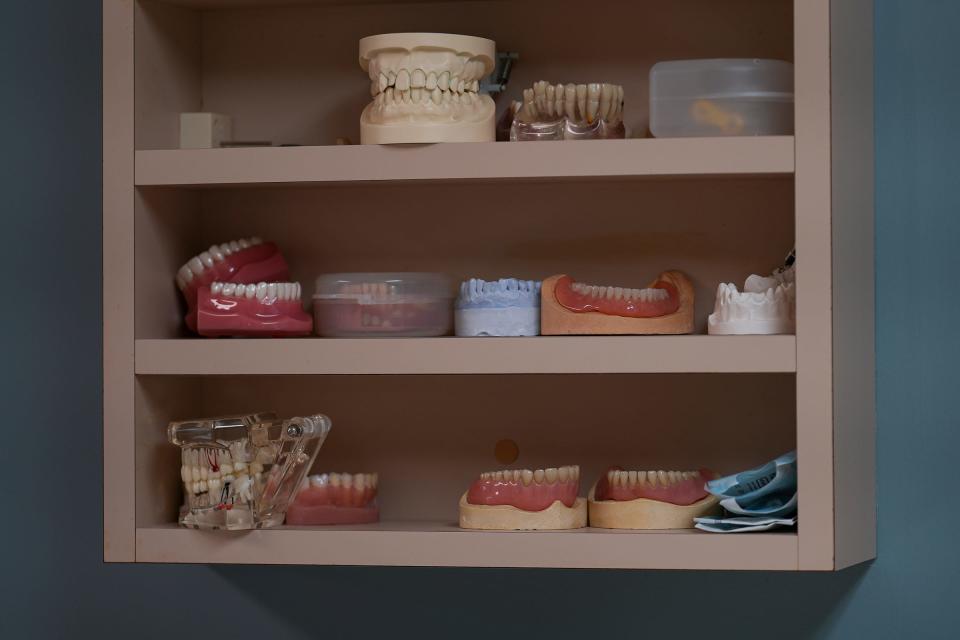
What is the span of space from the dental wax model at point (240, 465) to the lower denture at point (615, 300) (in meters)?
0.40

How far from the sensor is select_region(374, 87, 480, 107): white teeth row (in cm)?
166

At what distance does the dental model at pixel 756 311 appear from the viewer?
64.2 inches

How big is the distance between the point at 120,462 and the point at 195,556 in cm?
17

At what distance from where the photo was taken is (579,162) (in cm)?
162

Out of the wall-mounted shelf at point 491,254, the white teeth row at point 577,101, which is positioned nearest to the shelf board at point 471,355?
the wall-mounted shelf at point 491,254

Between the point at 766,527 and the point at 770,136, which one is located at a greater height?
the point at 770,136

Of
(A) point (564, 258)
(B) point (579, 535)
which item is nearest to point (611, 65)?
(A) point (564, 258)

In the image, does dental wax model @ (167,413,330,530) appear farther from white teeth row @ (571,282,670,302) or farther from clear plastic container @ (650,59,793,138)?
clear plastic container @ (650,59,793,138)

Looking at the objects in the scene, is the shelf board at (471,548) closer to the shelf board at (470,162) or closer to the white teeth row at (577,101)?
the shelf board at (470,162)

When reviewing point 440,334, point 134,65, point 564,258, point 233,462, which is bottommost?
point 233,462

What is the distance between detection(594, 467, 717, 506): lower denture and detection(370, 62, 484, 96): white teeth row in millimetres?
595

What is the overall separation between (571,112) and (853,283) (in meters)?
0.47

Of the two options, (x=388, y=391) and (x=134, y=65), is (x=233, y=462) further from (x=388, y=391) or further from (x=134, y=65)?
(x=134, y=65)

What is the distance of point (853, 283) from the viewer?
5.52ft
